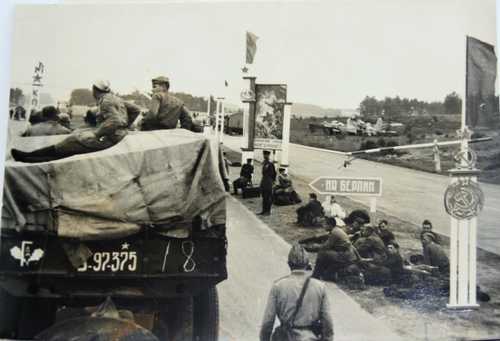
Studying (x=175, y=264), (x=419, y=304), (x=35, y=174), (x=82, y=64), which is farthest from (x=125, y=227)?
(x=419, y=304)

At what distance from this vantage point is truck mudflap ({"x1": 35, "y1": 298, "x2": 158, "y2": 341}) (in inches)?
169

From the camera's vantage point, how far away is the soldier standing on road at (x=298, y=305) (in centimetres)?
431

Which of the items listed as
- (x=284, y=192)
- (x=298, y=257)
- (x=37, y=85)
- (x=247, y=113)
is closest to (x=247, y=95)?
(x=247, y=113)

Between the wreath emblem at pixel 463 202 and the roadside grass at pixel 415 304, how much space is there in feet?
0.74

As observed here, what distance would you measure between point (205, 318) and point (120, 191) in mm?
1215

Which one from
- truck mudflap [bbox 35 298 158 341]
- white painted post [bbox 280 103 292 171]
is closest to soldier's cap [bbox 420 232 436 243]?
white painted post [bbox 280 103 292 171]

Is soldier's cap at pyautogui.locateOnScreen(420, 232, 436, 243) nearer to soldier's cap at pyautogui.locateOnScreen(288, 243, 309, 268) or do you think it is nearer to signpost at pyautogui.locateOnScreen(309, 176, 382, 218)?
signpost at pyautogui.locateOnScreen(309, 176, 382, 218)

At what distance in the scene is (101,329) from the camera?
4301 millimetres

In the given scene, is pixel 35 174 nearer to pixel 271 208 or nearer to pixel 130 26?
pixel 130 26

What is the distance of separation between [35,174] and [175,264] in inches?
51.3

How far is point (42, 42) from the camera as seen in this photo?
485 cm

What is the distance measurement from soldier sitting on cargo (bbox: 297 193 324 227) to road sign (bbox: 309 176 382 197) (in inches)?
4.8

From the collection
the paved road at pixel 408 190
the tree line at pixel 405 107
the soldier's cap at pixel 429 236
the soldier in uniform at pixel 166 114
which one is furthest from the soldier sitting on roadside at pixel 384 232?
the soldier in uniform at pixel 166 114

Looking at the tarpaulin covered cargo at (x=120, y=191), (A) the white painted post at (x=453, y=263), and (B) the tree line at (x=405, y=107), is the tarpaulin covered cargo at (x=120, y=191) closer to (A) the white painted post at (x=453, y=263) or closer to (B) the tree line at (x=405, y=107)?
(B) the tree line at (x=405, y=107)
